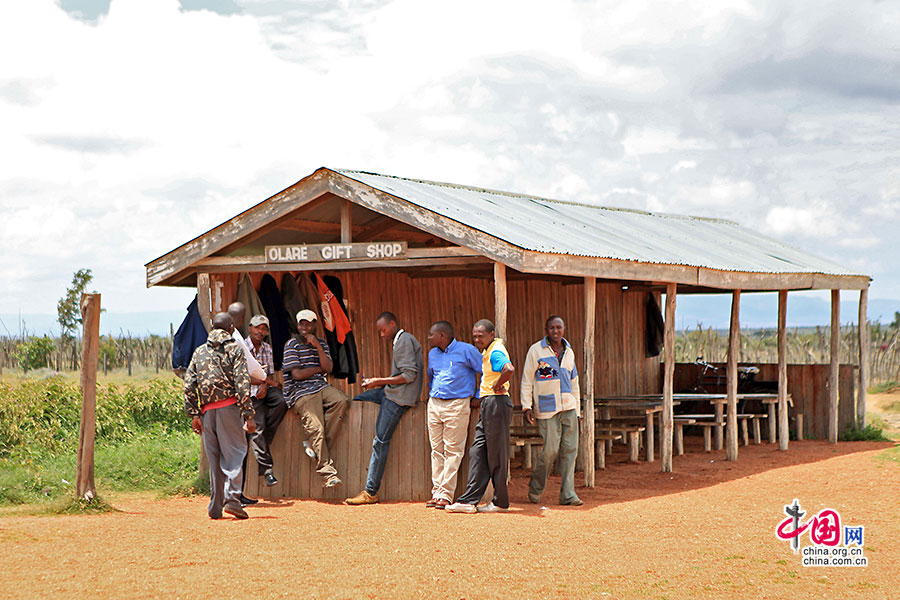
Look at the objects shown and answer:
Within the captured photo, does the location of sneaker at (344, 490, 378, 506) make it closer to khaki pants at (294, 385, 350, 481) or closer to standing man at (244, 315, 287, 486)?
khaki pants at (294, 385, 350, 481)

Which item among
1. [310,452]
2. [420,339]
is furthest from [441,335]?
[420,339]

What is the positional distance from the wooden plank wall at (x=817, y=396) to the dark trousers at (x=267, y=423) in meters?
10.1

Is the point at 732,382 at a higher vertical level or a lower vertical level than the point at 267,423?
higher

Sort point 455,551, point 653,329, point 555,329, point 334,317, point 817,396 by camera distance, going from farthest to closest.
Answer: point 653,329 < point 817,396 < point 334,317 < point 555,329 < point 455,551

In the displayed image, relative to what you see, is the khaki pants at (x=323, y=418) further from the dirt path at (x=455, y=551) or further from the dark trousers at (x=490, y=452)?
the dark trousers at (x=490, y=452)

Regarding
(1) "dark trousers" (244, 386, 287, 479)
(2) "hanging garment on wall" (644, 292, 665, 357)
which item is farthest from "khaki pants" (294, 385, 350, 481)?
(2) "hanging garment on wall" (644, 292, 665, 357)

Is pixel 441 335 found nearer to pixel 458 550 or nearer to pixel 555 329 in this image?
pixel 555 329

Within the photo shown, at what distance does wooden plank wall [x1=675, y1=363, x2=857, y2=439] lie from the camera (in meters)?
17.5

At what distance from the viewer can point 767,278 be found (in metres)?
14.6

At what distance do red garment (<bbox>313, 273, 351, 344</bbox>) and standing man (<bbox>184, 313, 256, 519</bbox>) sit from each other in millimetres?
2832

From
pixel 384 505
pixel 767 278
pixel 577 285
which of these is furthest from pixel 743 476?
pixel 384 505

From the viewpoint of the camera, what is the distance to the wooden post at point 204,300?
12.0 m

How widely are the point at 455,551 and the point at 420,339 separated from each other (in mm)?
6413

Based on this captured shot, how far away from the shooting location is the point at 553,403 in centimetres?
1083
